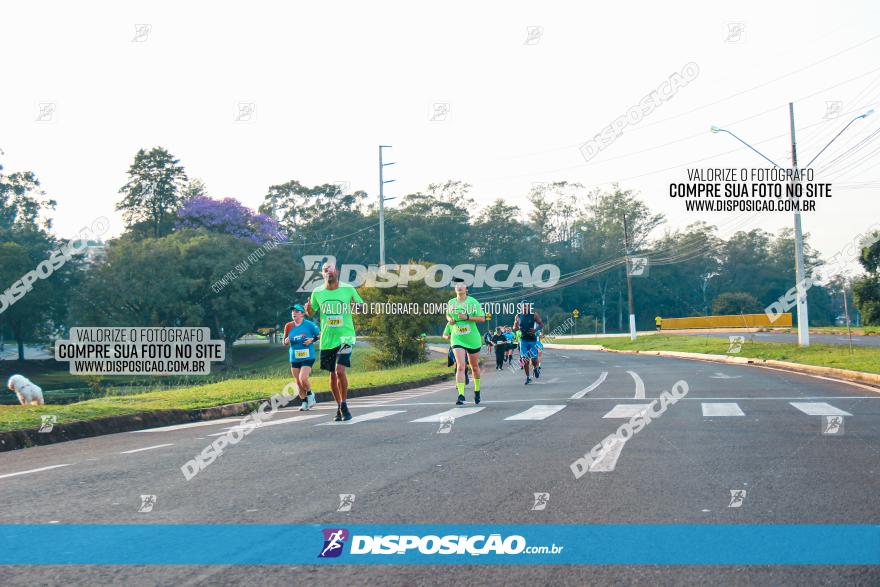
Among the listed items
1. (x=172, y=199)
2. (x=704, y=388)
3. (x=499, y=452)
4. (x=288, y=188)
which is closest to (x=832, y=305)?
(x=288, y=188)

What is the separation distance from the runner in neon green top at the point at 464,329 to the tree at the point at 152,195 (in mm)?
70192

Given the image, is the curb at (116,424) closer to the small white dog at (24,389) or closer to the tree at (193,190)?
the small white dog at (24,389)

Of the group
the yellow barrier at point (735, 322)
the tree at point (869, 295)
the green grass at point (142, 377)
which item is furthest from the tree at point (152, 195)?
the tree at point (869, 295)

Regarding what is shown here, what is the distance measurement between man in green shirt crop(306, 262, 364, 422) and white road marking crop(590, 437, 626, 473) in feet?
13.4

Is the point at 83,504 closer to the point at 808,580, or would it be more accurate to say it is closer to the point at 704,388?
the point at 808,580

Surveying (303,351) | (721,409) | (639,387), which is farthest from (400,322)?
(721,409)

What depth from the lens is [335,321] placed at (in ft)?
38.1

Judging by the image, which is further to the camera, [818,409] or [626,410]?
[626,410]

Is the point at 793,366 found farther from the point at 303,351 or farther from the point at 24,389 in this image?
the point at 24,389

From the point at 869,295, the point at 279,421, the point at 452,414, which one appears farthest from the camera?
the point at 869,295

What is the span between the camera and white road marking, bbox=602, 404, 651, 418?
39.3 feet

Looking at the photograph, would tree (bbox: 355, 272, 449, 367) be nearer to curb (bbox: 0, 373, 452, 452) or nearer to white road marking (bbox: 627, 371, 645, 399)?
white road marking (bbox: 627, 371, 645, 399)

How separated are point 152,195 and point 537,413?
7379 centimetres

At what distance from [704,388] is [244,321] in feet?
156
